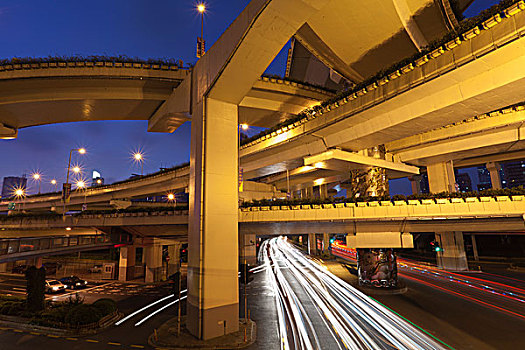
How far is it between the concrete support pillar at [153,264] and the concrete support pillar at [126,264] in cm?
209

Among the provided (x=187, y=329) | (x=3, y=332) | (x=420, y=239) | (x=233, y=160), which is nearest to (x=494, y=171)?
(x=420, y=239)

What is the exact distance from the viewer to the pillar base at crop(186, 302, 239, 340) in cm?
1280

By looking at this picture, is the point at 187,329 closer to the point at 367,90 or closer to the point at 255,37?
the point at 255,37

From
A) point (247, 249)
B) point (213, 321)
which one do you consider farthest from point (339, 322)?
point (247, 249)

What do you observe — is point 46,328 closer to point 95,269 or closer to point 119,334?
point 119,334

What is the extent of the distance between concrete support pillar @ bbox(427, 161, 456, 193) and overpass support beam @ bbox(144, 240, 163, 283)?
34306 millimetres

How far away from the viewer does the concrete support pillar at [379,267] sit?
22.5 metres

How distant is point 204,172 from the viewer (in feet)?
46.4

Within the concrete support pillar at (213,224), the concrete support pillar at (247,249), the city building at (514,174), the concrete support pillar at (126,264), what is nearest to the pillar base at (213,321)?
the concrete support pillar at (213,224)

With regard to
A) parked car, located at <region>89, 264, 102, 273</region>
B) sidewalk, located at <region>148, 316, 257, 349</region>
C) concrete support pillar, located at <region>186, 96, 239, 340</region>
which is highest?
concrete support pillar, located at <region>186, 96, 239, 340</region>

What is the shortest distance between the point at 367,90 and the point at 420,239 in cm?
5060

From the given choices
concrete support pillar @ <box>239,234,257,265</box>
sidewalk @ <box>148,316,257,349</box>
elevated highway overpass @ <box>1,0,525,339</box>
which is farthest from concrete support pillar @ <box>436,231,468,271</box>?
sidewalk @ <box>148,316,257,349</box>

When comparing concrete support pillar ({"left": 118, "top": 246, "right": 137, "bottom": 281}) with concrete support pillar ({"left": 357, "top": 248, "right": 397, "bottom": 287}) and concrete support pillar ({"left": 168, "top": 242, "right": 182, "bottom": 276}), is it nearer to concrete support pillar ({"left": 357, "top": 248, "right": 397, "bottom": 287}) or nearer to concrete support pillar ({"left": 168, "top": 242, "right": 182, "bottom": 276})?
concrete support pillar ({"left": 168, "top": 242, "right": 182, "bottom": 276})

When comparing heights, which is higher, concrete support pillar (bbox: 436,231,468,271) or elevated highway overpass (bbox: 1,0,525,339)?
elevated highway overpass (bbox: 1,0,525,339)
